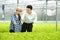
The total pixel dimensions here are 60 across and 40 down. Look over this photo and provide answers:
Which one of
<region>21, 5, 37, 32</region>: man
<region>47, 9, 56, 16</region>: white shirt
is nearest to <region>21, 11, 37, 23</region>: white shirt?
<region>21, 5, 37, 32</region>: man

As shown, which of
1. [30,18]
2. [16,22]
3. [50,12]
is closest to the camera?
[16,22]

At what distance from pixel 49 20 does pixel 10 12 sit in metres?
2.06

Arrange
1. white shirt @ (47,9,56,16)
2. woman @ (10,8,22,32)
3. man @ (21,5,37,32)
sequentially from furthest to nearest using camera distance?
white shirt @ (47,9,56,16) → man @ (21,5,37,32) → woman @ (10,8,22,32)

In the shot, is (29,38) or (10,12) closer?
(29,38)

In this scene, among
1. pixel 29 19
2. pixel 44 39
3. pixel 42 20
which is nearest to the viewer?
pixel 44 39

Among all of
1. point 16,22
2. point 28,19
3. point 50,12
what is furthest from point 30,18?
point 50,12

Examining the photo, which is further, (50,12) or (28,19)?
(50,12)

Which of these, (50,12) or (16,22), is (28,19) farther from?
(50,12)

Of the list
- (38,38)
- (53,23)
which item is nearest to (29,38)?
(38,38)

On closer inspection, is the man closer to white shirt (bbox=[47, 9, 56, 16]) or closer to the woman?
the woman

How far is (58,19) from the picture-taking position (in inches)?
550

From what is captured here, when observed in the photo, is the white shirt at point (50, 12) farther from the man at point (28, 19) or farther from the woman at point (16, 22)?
the woman at point (16, 22)

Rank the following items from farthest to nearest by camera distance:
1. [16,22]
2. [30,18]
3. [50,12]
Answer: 1. [50,12]
2. [30,18]
3. [16,22]

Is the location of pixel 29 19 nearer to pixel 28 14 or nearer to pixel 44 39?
pixel 28 14
